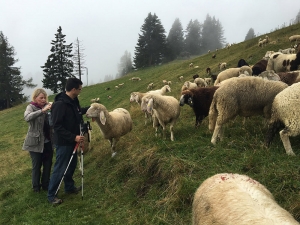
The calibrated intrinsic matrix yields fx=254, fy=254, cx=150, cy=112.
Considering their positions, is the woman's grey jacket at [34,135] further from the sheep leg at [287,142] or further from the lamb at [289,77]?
the lamb at [289,77]

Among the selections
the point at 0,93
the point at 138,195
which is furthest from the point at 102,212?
the point at 0,93

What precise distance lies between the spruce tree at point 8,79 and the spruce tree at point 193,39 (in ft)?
144

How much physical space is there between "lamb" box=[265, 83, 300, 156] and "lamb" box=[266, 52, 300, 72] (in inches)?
256

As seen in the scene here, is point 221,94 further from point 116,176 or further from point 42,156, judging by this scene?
point 42,156

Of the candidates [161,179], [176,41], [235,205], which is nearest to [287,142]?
[161,179]

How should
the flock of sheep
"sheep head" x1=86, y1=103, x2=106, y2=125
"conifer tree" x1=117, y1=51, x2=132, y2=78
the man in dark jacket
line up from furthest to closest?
1. "conifer tree" x1=117, y1=51, x2=132, y2=78
2. "sheep head" x1=86, y1=103, x2=106, y2=125
3. the man in dark jacket
4. the flock of sheep

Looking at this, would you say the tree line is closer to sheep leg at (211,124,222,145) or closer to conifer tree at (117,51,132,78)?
conifer tree at (117,51,132,78)

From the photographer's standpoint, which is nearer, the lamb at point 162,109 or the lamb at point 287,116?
the lamb at point 287,116

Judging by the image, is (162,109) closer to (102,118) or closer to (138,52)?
(102,118)

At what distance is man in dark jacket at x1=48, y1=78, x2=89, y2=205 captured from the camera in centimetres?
546

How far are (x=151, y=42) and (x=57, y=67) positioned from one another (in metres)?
22.3

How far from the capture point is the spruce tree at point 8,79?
4088cm

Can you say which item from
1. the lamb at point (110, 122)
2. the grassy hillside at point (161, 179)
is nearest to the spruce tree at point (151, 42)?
the lamb at point (110, 122)

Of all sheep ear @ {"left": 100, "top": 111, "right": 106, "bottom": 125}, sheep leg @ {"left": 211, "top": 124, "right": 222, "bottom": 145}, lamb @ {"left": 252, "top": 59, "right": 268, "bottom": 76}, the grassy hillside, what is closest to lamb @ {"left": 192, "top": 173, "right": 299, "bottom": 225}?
the grassy hillside
